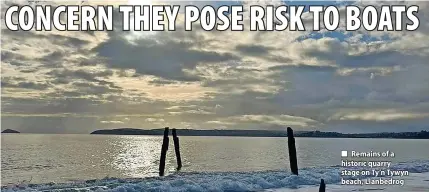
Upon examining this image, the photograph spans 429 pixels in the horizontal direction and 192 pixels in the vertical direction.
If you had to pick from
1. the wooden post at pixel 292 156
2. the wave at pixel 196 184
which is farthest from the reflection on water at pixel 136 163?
the wave at pixel 196 184

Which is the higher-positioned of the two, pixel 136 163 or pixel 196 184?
pixel 196 184

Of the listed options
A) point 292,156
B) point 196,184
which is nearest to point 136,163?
point 292,156

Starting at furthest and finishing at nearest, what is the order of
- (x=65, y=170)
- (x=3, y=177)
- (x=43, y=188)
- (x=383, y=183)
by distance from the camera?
(x=65, y=170)
(x=3, y=177)
(x=383, y=183)
(x=43, y=188)

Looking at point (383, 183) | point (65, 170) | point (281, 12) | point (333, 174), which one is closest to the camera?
point (281, 12)

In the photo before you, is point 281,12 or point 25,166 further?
point 25,166

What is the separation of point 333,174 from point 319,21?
1337 centimetres

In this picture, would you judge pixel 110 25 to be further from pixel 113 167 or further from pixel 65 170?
pixel 113 167

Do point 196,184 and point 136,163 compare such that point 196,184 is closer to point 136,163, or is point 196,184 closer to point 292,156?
point 292,156

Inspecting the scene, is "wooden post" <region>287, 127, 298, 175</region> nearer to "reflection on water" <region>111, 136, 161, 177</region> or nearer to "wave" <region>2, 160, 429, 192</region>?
"wave" <region>2, 160, 429, 192</region>

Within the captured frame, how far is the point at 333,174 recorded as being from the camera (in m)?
28.4

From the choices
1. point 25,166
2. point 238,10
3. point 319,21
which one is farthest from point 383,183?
point 25,166

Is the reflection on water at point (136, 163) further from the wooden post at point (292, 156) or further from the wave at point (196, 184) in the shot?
the wave at point (196, 184)

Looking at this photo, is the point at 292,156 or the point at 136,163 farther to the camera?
the point at 136,163

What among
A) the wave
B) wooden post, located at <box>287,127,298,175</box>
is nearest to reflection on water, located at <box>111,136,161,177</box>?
wooden post, located at <box>287,127,298,175</box>
